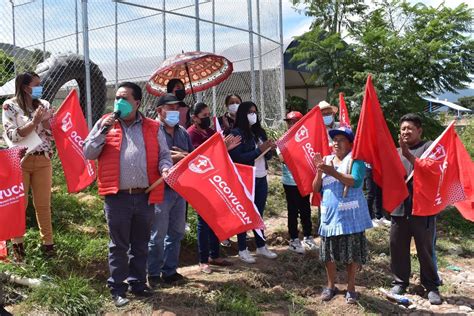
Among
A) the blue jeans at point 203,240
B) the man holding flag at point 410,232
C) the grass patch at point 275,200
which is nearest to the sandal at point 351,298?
the man holding flag at point 410,232

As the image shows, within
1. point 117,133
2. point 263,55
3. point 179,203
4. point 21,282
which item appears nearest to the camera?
point 117,133

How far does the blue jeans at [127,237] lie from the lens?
4.14 meters

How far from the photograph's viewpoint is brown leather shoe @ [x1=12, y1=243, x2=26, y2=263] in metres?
4.89

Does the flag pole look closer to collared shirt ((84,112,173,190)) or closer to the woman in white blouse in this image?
collared shirt ((84,112,173,190))

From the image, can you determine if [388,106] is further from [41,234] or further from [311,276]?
[41,234]

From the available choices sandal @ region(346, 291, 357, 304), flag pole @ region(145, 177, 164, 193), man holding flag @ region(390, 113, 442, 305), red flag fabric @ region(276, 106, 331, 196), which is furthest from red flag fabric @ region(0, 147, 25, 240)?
man holding flag @ region(390, 113, 442, 305)

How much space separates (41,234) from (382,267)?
4235mm

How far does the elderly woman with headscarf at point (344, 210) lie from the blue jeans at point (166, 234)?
4.67ft

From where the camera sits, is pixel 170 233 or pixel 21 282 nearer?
pixel 21 282

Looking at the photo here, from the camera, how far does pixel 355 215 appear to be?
4621 millimetres

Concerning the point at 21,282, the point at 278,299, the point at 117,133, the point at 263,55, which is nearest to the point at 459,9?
the point at 263,55

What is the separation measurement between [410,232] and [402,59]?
18.4ft

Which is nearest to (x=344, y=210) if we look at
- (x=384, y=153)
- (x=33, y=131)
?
(x=384, y=153)

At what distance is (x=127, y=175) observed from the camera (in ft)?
13.5
